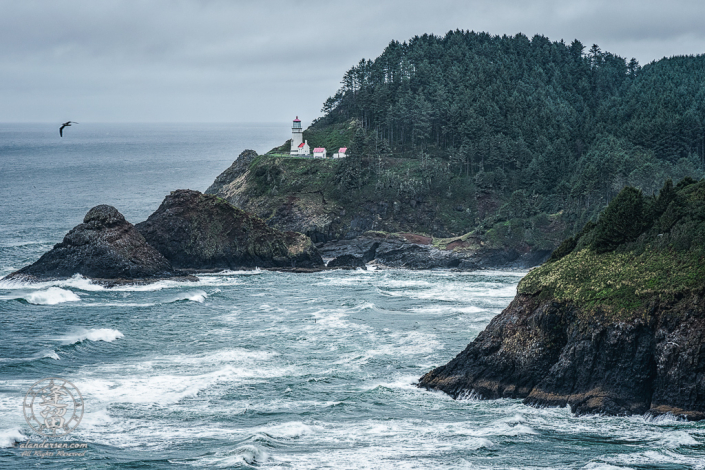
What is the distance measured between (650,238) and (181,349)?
34.4m

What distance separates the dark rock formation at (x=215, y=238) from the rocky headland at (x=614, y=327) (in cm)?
4863

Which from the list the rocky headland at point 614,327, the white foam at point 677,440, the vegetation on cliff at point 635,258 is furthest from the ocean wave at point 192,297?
the white foam at point 677,440

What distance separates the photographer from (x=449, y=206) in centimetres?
11369

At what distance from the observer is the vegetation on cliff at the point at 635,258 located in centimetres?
4159

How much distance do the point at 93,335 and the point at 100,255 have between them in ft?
78.9

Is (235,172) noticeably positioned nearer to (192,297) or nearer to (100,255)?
(100,255)

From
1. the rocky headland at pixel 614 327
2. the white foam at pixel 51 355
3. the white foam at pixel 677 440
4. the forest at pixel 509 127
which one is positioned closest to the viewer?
the white foam at pixel 677 440

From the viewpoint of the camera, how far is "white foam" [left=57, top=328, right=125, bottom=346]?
57906mm

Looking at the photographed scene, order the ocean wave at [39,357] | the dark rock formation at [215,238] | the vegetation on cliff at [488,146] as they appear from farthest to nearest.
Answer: the vegetation on cliff at [488,146] < the dark rock formation at [215,238] < the ocean wave at [39,357]

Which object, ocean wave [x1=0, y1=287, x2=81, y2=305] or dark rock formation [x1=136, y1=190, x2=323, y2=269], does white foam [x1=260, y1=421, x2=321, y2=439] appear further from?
dark rock formation [x1=136, y1=190, x2=323, y2=269]

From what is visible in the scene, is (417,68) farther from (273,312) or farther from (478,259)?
(273,312)

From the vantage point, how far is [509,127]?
130 metres

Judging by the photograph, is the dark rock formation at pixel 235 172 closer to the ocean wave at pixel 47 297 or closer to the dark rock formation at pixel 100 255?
the dark rock formation at pixel 100 255

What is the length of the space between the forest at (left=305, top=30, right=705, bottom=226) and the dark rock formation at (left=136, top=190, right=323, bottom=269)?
26.1 meters
